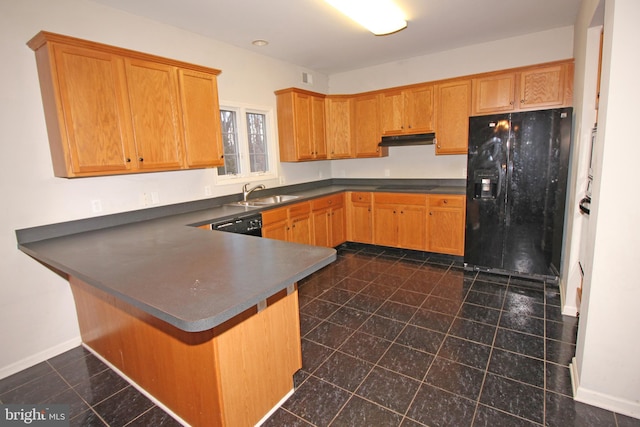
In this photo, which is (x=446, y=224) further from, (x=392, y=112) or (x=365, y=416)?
(x=365, y=416)

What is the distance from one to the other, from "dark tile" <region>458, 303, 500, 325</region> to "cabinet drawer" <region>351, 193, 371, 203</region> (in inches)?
81.3

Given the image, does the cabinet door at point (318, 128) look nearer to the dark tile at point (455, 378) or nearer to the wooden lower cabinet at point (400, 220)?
the wooden lower cabinet at point (400, 220)

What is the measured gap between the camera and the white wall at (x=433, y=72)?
3.82 metres

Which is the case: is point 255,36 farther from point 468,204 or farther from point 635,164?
point 635,164

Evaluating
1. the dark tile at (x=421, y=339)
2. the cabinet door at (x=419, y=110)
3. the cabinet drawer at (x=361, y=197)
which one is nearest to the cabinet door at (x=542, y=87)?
the cabinet door at (x=419, y=110)

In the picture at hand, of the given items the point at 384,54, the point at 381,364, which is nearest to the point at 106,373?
the point at 381,364

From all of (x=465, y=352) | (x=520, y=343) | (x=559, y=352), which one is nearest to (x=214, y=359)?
(x=465, y=352)

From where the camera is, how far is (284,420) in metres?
1.78

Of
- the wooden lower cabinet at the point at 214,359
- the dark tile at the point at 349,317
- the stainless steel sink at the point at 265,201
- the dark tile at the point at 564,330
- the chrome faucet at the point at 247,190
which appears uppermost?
the chrome faucet at the point at 247,190

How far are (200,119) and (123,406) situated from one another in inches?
90.0

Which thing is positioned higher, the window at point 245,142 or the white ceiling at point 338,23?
the white ceiling at point 338,23

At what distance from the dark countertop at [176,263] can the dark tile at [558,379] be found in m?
1.57

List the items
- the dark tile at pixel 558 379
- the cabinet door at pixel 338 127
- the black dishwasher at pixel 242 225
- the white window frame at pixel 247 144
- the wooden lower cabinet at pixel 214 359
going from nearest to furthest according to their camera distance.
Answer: the wooden lower cabinet at pixel 214 359 → the dark tile at pixel 558 379 → the black dishwasher at pixel 242 225 → the white window frame at pixel 247 144 → the cabinet door at pixel 338 127

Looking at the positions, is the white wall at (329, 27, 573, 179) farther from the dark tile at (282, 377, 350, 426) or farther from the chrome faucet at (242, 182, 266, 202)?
the dark tile at (282, 377, 350, 426)
